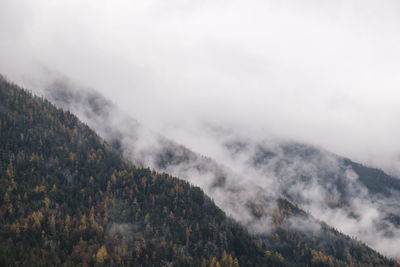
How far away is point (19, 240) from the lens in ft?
525

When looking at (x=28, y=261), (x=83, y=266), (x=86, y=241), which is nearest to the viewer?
(x=28, y=261)

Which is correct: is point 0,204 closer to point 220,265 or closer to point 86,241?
point 86,241

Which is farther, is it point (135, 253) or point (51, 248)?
point (135, 253)

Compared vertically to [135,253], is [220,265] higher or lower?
higher

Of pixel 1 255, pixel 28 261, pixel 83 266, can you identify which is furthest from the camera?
pixel 83 266

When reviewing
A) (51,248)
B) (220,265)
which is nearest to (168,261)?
(220,265)

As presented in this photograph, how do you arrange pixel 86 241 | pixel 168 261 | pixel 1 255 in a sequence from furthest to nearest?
pixel 168 261
pixel 86 241
pixel 1 255

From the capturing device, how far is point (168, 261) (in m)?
191

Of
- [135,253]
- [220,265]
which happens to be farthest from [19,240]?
[220,265]

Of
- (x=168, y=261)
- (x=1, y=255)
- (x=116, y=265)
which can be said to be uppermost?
(x=168, y=261)

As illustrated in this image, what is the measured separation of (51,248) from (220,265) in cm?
10818

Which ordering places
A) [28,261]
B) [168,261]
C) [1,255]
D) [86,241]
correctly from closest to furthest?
[1,255], [28,261], [86,241], [168,261]

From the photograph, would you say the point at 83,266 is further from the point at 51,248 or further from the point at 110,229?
the point at 110,229

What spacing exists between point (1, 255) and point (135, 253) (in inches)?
3092
